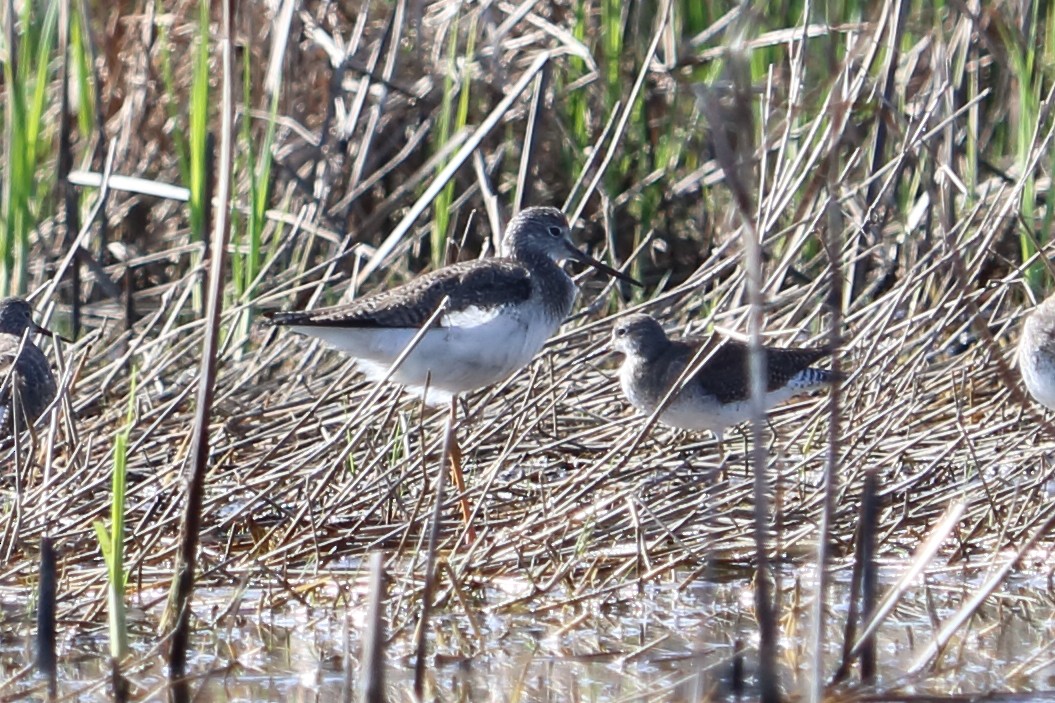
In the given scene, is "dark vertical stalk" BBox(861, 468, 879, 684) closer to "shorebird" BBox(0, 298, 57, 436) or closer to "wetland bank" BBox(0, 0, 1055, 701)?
"wetland bank" BBox(0, 0, 1055, 701)

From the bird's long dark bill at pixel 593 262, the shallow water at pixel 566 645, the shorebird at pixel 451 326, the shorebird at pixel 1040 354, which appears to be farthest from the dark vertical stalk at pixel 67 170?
the shorebird at pixel 1040 354

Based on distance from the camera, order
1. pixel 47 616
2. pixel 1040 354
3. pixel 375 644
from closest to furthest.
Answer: pixel 375 644, pixel 47 616, pixel 1040 354

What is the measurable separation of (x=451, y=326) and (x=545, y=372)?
0.68 meters

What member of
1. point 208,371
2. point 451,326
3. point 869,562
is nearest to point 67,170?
point 451,326

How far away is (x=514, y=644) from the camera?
3680 mm

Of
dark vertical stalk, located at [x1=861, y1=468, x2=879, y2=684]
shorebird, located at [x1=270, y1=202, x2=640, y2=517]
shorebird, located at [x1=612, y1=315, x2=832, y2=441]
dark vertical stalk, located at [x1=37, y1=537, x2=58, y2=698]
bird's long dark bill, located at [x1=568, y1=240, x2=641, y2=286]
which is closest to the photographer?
dark vertical stalk, located at [x1=861, y1=468, x2=879, y2=684]

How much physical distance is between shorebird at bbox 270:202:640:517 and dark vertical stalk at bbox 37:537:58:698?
1.75 metres

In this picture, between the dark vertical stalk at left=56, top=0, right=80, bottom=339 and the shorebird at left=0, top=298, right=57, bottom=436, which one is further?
the dark vertical stalk at left=56, top=0, right=80, bottom=339

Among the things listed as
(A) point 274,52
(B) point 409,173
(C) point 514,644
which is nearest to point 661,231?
(B) point 409,173

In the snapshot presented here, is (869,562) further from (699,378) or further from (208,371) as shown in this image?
(699,378)

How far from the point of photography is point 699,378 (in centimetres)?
504

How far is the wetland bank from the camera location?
3.37m

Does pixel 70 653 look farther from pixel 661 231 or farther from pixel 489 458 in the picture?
pixel 661 231

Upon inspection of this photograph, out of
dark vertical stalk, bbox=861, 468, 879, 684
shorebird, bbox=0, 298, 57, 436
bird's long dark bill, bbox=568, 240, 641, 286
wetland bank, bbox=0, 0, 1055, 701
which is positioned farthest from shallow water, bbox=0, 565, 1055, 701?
bird's long dark bill, bbox=568, 240, 641, 286
